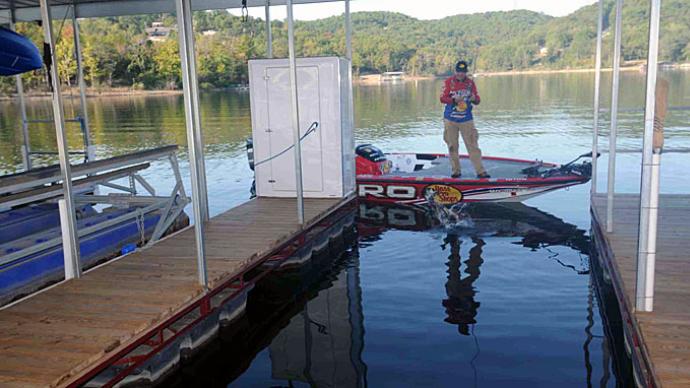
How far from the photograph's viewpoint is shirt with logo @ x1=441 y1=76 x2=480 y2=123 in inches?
418

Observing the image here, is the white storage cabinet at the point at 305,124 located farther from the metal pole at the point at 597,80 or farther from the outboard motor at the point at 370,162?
the metal pole at the point at 597,80

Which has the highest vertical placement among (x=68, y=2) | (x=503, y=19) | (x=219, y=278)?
(x=503, y=19)

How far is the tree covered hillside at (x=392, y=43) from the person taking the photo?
56375mm

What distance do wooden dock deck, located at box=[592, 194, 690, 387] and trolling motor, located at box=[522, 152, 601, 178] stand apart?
1.68 meters

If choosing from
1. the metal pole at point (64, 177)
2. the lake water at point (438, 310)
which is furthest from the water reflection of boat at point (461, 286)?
the metal pole at point (64, 177)

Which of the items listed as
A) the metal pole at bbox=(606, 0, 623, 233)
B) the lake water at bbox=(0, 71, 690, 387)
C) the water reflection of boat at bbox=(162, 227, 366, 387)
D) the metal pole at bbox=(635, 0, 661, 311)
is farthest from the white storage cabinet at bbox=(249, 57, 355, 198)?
the metal pole at bbox=(635, 0, 661, 311)

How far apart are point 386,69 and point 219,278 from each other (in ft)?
189

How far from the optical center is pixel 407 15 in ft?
216

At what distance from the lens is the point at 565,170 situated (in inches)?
417

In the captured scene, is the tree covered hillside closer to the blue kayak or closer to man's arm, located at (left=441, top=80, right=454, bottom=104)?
man's arm, located at (left=441, top=80, right=454, bottom=104)

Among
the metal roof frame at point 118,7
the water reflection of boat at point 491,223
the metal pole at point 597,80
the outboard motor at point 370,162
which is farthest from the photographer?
the outboard motor at point 370,162

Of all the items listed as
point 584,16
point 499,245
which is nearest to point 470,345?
point 499,245

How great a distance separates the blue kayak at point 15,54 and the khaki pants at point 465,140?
638 cm

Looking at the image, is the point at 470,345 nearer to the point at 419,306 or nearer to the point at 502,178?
the point at 419,306
